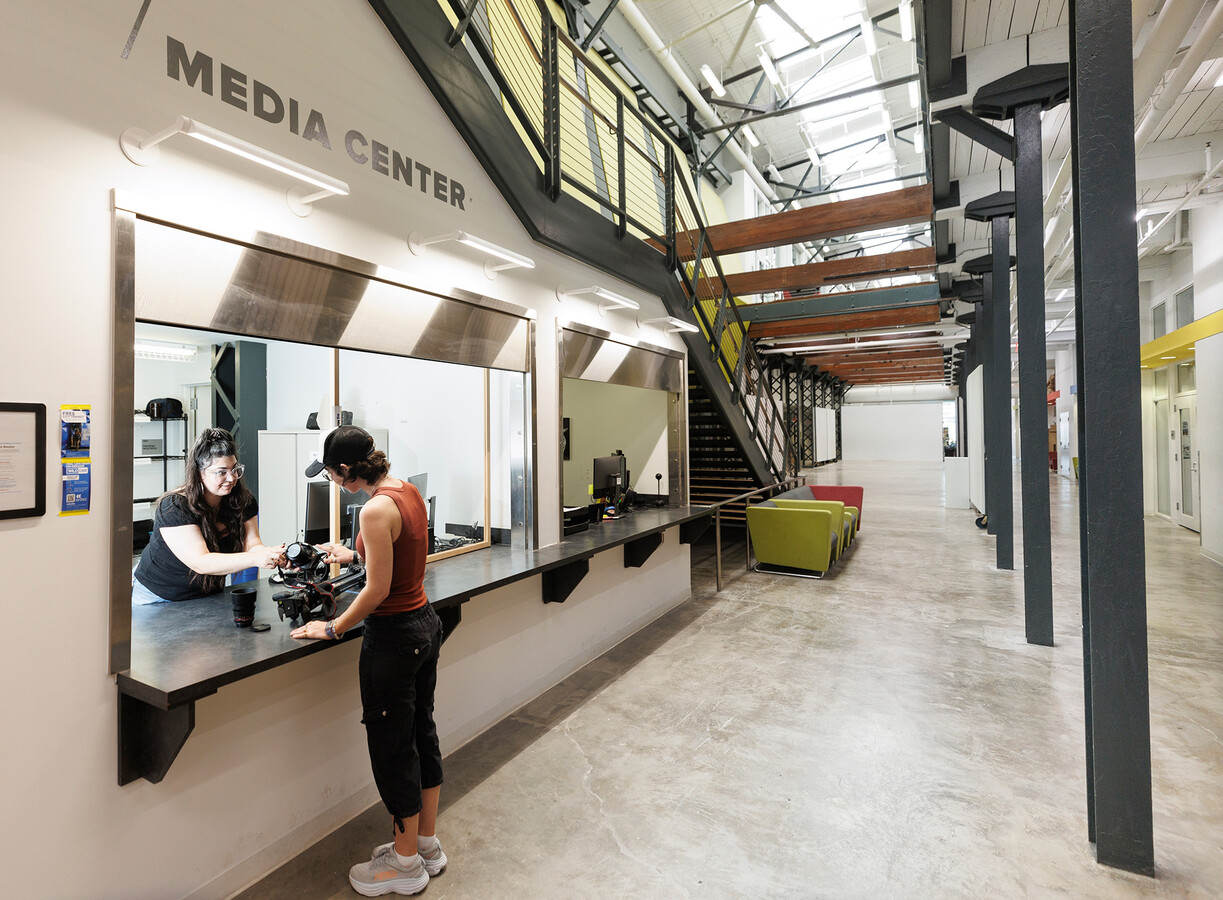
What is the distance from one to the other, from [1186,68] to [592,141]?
5.75 m

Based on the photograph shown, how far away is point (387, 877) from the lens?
2.30 m

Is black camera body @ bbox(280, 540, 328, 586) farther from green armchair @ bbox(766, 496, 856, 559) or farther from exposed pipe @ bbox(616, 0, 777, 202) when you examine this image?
exposed pipe @ bbox(616, 0, 777, 202)

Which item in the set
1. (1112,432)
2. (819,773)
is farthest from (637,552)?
(1112,432)

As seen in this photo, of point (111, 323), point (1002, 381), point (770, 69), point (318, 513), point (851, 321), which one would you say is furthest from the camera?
point (851, 321)

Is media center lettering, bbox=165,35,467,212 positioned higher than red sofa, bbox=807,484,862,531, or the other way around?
media center lettering, bbox=165,35,467,212

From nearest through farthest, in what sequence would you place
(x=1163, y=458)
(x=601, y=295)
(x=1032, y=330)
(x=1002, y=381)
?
(x=601, y=295), (x=1032, y=330), (x=1002, y=381), (x=1163, y=458)

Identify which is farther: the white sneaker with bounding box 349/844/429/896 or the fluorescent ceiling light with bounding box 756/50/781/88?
the fluorescent ceiling light with bounding box 756/50/781/88

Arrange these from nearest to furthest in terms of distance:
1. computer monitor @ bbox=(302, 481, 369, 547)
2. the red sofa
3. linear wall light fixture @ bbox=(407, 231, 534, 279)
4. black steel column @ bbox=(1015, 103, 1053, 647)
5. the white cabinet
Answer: linear wall light fixture @ bbox=(407, 231, 534, 279) → computer monitor @ bbox=(302, 481, 369, 547) → the white cabinet → black steel column @ bbox=(1015, 103, 1053, 647) → the red sofa

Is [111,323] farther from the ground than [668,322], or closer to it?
closer to it

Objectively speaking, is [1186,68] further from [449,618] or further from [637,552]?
[449,618]

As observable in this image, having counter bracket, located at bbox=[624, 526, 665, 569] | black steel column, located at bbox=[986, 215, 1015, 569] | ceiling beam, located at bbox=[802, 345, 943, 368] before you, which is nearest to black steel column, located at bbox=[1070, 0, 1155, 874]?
counter bracket, located at bbox=[624, 526, 665, 569]

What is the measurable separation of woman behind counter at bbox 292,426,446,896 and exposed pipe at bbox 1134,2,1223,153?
13.6 feet

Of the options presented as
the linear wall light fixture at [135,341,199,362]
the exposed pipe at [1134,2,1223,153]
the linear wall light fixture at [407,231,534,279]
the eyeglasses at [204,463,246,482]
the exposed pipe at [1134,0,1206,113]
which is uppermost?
the exposed pipe at [1134,2,1223,153]

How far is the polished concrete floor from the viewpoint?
7.82 ft
